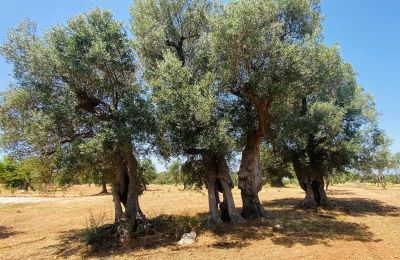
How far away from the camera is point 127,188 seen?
22.9 meters

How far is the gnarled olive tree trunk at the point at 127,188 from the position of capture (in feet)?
68.6

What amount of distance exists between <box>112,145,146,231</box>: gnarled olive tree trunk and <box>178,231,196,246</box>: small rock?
3.43 m

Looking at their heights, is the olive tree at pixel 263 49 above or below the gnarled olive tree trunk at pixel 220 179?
above

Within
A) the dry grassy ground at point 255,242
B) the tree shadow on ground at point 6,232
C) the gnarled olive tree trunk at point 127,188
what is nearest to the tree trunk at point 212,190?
the dry grassy ground at point 255,242

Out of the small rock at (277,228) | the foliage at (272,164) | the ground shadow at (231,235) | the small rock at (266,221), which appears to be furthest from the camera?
the foliage at (272,164)

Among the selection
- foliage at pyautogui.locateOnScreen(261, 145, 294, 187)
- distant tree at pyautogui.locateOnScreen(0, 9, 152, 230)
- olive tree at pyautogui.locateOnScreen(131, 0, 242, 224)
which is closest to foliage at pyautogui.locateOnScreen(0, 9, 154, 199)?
distant tree at pyautogui.locateOnScreen(0, 9, 152, 230)

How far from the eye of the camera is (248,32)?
19.9 metres

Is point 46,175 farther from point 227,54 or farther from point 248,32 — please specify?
point 248,32

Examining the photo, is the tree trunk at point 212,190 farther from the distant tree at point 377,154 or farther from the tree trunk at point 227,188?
the distant tree at point 377,154

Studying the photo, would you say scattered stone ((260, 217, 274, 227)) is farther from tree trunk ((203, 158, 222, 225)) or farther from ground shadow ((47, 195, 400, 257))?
tree trunk ((203, 158, 222, 225))

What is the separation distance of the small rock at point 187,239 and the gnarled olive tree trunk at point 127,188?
3.43 m

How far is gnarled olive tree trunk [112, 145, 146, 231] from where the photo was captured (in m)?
20.9

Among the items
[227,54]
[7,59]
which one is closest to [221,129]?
[227,54]

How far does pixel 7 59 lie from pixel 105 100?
20.1ft
